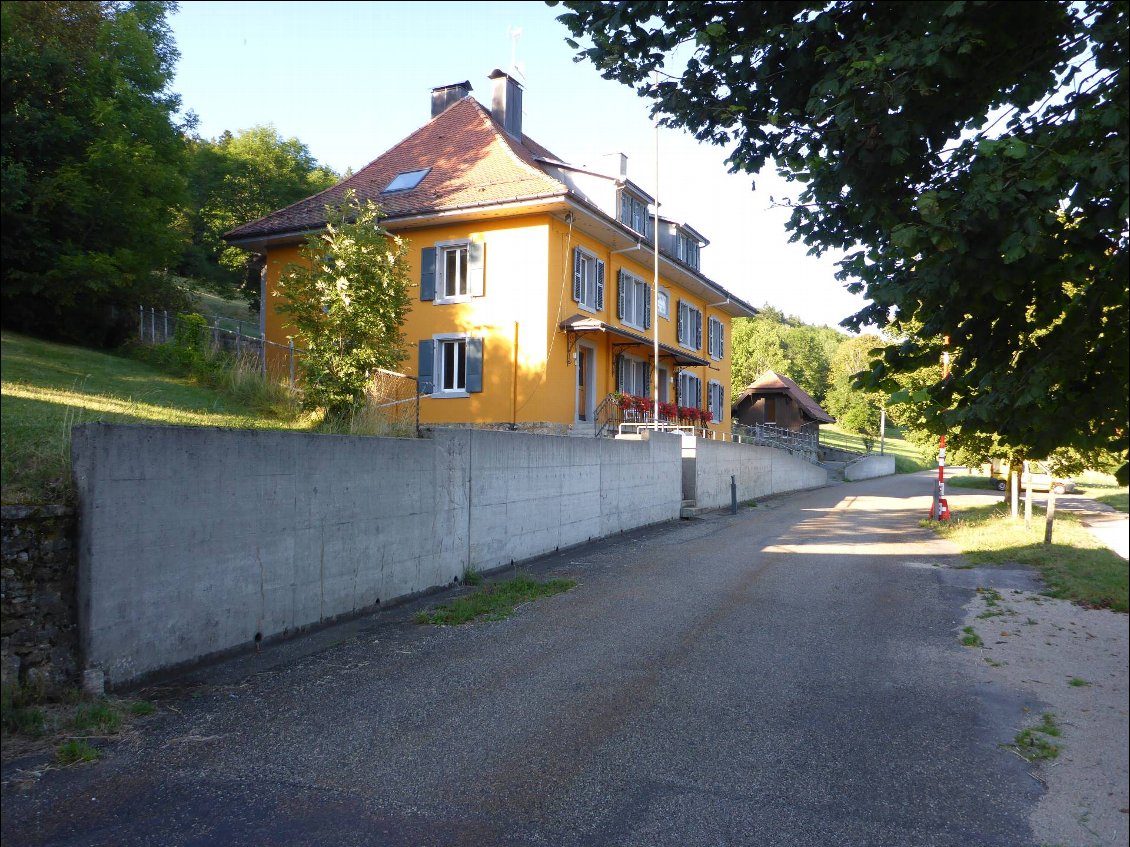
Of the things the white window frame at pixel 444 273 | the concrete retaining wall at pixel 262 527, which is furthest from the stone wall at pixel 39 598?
the white window frame at pixel 444 273

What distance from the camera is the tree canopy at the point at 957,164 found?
4.39 meters

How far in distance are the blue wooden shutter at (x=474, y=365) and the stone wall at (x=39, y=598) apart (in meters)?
17.4

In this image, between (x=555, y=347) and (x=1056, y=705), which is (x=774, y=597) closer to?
(x=1056, y=705)

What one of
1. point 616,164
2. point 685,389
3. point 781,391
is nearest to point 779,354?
point 781,391

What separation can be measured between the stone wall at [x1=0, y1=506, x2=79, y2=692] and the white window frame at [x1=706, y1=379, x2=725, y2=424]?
3106 cm

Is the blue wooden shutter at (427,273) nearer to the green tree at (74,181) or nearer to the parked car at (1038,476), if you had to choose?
the green tree at (74,181)

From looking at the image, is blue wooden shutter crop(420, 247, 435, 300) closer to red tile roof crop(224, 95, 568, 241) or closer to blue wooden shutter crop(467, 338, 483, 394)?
red tile roof crop(224, 95, 568, 241)

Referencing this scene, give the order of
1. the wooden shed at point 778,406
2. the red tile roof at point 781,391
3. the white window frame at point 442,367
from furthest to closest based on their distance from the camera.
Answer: the wooden shed at point 778,406
the red tile roof at point 781,391
the white window frame at point 442,367

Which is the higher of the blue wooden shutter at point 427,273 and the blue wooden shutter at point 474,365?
the blue wooden shutter at point 427,273

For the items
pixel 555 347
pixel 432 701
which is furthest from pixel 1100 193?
pixel 555 347

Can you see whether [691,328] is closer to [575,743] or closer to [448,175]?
[448,175]

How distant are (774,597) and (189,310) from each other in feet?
39.1

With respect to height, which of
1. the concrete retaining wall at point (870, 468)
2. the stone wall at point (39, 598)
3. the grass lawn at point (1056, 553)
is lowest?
the concrete retaining wall at point (870, 468)

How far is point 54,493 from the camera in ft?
19.4
